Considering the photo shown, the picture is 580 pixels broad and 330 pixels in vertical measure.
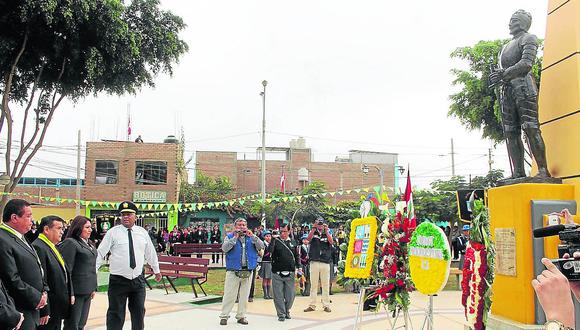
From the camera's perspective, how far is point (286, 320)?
962cm

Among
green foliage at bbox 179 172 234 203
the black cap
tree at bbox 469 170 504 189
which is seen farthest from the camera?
green foliage at bbox 179 172 234 203

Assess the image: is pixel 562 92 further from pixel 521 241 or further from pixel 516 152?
pixel 521 241

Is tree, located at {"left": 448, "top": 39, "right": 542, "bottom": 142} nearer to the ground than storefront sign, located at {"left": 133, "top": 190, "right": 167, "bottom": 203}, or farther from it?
farther from it

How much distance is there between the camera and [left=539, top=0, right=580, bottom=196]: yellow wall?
284 inches

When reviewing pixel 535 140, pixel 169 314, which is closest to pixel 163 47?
pixel 169 314

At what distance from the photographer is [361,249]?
Result: 7734 millimetres

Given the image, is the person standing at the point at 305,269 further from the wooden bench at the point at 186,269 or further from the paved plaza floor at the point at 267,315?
the wooden bench at the point at 186,269

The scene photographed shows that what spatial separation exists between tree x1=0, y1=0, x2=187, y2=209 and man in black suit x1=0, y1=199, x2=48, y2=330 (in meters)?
7.93

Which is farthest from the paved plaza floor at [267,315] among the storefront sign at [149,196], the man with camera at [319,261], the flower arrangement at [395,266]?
the storefront sign at [149,196]

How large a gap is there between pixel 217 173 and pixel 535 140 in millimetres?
45104

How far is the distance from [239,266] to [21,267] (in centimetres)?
503

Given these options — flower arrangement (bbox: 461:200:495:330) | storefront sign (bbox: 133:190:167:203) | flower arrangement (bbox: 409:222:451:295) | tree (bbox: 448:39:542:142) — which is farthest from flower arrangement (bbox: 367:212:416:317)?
storefront sign (bbox: 133:190:167:203)

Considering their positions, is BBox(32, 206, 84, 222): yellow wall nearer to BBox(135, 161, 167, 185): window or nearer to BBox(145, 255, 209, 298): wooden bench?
BBox(135, 161, 167, 185): window

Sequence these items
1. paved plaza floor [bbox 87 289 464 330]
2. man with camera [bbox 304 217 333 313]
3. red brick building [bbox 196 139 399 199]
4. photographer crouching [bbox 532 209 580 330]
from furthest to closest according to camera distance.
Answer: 1. red brick building [bbox 196 139 399 199]
2. man with camera [bbox 304 217 333 313]
3. paved plaza floor [bbox 87 289 464 330]
4. photographer crouching [bbox 532 209 580 330]
